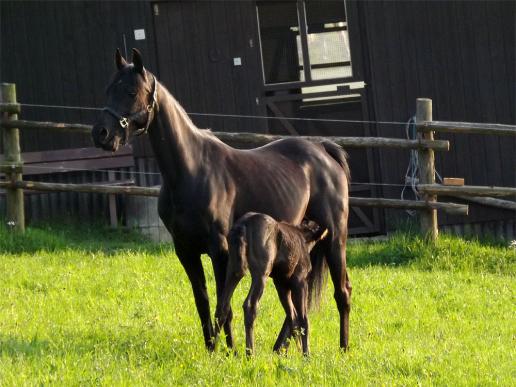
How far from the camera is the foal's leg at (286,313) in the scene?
8.80 meters

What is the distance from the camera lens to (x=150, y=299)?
11.3 metres

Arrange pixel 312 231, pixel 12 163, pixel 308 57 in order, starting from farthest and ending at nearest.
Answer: pixel 308 57
pixel 12 163
pixel 312 231

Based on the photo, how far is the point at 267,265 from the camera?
8.33 m

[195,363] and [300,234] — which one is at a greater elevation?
[300,234]

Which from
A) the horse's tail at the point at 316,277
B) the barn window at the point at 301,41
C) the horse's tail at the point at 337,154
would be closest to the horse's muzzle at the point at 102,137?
the horse's tail at the point at 316,277

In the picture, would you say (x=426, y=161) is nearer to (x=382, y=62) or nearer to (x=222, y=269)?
(x=382, y=62)

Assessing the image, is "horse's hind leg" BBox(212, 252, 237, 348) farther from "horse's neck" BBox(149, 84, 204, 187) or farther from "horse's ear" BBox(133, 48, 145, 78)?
"horse's ear" BBox(133, 48, 145, 78)

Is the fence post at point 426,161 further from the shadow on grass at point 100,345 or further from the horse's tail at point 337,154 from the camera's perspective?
the shadow on grass at point 100,345

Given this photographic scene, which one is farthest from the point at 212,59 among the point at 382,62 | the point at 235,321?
the point at 235,321

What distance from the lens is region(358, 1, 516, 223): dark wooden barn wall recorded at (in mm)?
16828

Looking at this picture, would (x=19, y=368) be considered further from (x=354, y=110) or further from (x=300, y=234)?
(x=354, y=110)

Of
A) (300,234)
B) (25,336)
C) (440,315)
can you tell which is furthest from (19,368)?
(440,315)

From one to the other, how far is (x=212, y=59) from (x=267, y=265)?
349 inches

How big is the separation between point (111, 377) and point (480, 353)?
9.90ft
